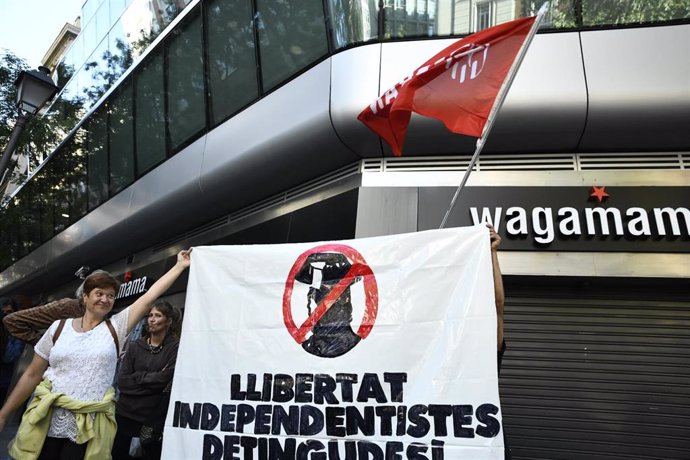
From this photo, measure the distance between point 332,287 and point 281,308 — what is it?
1.30 ft

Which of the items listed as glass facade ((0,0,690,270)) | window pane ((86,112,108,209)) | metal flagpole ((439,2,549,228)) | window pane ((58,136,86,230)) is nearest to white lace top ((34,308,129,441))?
metal flagpole ((439,2,549,228))

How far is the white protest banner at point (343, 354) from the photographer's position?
3.22m

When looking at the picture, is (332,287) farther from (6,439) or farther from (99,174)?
(99,174)

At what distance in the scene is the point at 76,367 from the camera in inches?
130

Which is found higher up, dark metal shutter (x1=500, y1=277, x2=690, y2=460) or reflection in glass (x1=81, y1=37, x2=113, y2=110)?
reflection in glass (x1=81, y1=37, x2=113, y2=110)

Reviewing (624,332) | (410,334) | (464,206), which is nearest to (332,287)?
(410,334)

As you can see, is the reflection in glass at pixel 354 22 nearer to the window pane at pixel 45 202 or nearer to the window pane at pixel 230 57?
the window pane at pixel 230 57

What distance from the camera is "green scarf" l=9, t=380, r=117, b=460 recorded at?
320cm

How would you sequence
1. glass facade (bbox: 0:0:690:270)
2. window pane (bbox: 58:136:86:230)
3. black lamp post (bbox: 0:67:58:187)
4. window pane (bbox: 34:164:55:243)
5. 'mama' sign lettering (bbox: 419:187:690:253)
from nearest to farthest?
'mama' sign lettering (bbox: 419:187:690:253)
glass facade (bbox: 0:0:690:270)
black lamp post (bbox: 0:67:58:187)
window pane (bbox: 58:136:86:230)
window pane (bbox: 34:164:55:243)

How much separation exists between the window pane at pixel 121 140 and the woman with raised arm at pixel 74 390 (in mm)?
9536

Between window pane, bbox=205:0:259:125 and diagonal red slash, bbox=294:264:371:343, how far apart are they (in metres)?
5.81

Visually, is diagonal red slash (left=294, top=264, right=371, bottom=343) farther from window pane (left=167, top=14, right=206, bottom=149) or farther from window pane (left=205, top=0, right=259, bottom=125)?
window pane (left=167, top=14, right=206, bottom=149)

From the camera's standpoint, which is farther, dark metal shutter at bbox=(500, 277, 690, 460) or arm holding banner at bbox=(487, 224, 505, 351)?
dark metal shutter at bbox=(500, 277, 690, 460)

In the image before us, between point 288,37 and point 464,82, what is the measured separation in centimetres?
468
